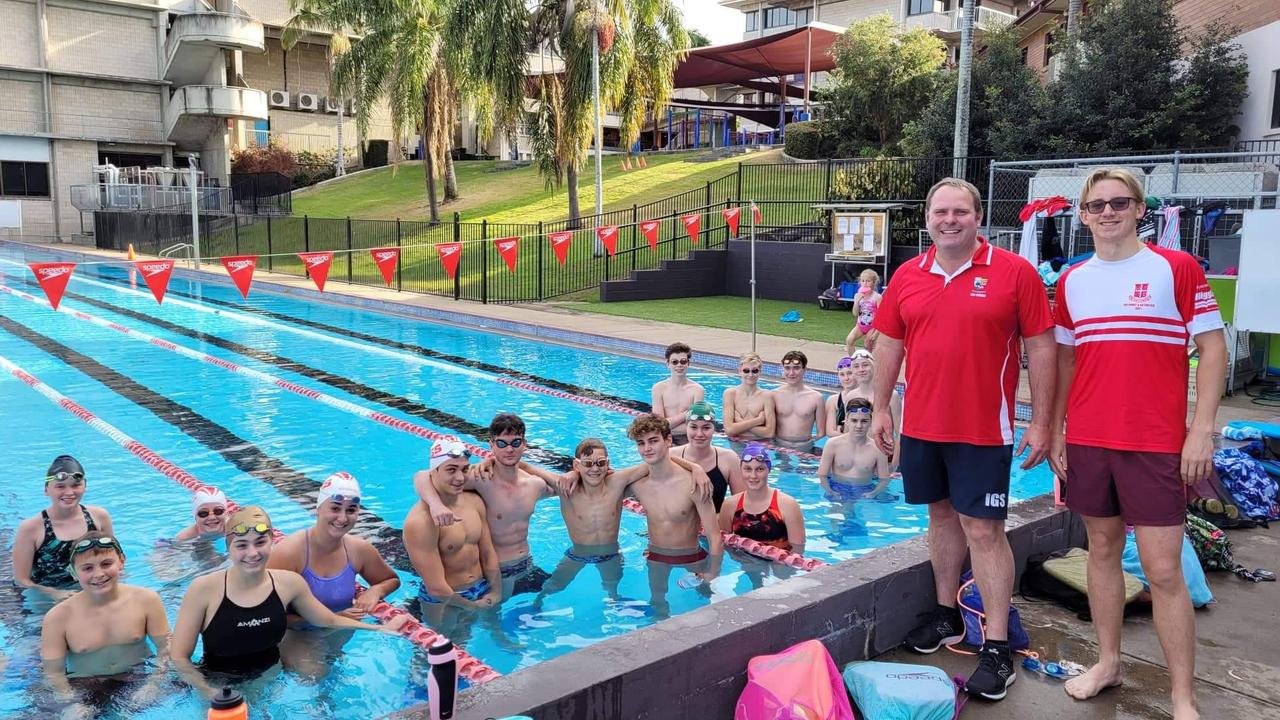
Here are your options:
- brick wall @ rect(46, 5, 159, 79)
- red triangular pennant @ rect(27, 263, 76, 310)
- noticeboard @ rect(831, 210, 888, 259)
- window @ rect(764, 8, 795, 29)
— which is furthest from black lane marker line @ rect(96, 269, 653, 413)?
window @ rect(764, 8, 795, 29)

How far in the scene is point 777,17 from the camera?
56844mm

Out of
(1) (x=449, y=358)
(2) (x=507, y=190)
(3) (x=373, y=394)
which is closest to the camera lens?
(3) (x=373, y=394)

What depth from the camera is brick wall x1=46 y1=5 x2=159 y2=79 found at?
130 ft

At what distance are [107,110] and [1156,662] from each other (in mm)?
47025

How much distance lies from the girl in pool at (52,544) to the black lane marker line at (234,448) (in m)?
1.91

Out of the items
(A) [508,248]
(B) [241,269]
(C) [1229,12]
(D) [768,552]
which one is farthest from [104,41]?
(D) [768,552]

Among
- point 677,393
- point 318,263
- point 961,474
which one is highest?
point 318,263

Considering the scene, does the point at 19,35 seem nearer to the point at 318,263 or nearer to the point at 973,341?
the point at 318,263

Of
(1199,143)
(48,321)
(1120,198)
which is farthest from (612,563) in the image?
(1199,143)

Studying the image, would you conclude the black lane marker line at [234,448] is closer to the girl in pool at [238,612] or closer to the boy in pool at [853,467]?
the girl in pool at [238,612]

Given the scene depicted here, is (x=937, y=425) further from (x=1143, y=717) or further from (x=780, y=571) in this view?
(x=780, y=571)

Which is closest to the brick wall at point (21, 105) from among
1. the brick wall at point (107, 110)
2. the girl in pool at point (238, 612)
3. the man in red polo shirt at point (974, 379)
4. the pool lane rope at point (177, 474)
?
the brick wall at point (107, 110)

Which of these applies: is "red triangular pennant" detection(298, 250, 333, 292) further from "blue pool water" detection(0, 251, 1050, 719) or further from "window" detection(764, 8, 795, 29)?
"window" detection(764, 8, 795, 29)

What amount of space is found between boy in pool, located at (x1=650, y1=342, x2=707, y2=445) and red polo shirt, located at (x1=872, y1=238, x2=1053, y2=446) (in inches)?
191
